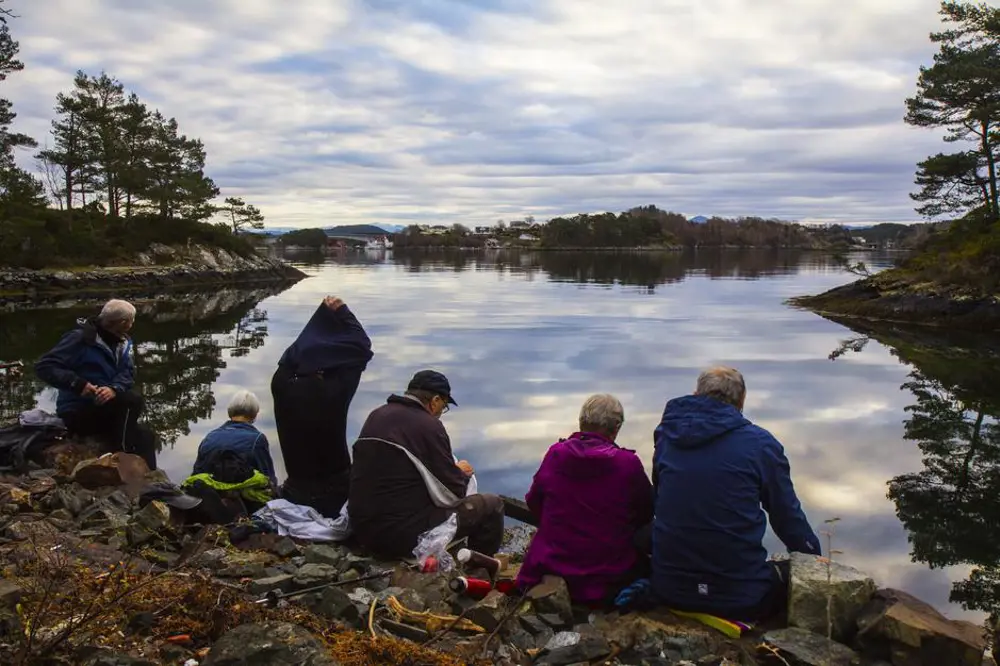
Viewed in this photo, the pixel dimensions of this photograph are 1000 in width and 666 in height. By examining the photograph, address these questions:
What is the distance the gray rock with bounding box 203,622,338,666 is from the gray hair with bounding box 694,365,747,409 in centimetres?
242

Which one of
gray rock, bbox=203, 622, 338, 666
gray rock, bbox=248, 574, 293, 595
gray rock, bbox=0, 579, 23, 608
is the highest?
gray rock, bbox=0, 579, 23, 608

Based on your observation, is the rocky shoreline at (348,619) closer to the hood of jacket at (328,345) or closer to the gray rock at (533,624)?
the gray rock at (533,624)

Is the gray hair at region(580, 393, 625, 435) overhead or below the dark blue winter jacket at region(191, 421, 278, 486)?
overhead

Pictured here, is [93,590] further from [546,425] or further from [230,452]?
[546,425]

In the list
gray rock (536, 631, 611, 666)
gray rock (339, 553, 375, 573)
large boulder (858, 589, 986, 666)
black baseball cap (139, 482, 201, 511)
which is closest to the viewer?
large boulder (858, 589, 986, 666)

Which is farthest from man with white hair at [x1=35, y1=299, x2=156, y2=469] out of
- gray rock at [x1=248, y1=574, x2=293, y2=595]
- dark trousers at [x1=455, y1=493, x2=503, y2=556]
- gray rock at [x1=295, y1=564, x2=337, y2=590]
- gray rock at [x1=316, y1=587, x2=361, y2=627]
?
gray rock at [x1=316, y1=587, x2=361, y2=627]

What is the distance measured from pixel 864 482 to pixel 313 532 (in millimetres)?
6411

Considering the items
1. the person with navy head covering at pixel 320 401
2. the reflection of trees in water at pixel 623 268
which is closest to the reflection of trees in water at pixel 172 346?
the person with navy head covering at pixel 320 401

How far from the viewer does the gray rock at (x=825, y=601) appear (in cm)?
436

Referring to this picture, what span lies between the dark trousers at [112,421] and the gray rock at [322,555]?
10.5 feet

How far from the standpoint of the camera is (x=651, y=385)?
14.8 m

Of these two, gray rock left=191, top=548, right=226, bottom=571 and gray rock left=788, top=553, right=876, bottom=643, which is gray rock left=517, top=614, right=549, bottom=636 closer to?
gray rock left=788, top=553, right=876, bottom=643

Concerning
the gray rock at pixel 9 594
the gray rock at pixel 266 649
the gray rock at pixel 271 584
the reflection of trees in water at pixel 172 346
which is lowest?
the reflection of trees in water at pixel 172 346

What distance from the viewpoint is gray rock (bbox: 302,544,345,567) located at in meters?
5.63
